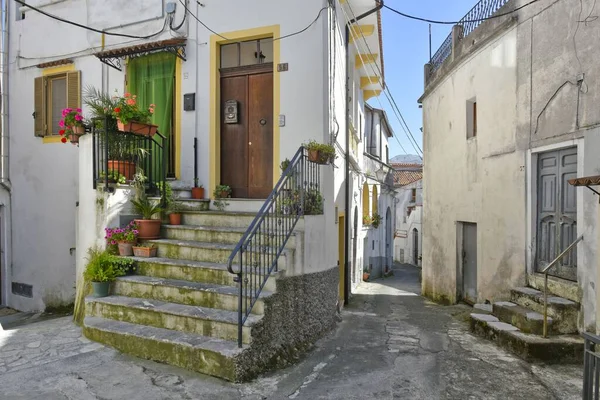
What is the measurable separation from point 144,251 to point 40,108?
5686mm

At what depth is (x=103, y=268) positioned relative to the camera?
5.09 m

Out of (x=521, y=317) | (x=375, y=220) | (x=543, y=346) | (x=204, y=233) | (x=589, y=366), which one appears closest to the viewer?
(x=589, y=366)

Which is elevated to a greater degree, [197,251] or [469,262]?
[197,251]

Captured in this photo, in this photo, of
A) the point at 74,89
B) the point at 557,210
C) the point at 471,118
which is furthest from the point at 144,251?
the point at 471,118

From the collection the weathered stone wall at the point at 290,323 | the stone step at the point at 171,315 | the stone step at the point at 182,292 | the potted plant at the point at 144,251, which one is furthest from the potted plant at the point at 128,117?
the weathered stone wall at the point at 290,323

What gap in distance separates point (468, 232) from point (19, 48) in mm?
11397

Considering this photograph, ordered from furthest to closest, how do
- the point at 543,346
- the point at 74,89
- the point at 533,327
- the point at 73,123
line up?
the point at 74,89, the point at 73,123, the point at 533,327, the point at 543,346

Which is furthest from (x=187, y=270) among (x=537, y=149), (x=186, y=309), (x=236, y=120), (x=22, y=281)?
(x=22, y=281)

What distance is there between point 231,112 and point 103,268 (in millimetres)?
3482

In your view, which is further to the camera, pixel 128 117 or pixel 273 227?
pixel 128 117

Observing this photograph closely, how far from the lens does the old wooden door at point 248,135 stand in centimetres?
691

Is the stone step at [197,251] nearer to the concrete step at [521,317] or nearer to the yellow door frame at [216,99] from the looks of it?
the yellow door frame at [216,99]

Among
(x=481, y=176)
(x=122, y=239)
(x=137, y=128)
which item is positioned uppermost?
(x=137, y=128)

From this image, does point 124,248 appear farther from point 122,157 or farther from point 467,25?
point 467,25
